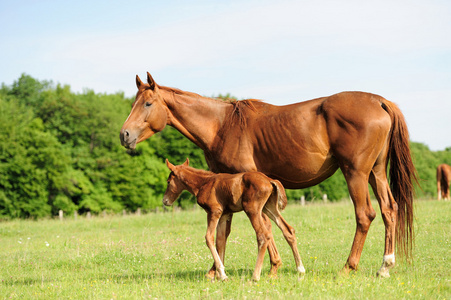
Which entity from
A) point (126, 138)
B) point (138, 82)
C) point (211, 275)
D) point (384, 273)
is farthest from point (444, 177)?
point (126, 138)

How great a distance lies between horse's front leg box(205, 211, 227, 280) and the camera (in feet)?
22.5

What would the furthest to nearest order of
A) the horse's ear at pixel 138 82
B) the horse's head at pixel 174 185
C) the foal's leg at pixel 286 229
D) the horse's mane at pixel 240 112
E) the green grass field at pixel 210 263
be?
the horse's head at pixel 174 185
the horse's ear at pixel 138 82
the horse's mane at pixel 240 112
the foal's leg at pixel 286 229
the green grass field at pixel 210 263

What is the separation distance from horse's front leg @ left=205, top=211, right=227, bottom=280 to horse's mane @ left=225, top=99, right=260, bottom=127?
1.48m

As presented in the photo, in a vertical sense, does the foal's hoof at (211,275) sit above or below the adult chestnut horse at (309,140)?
below

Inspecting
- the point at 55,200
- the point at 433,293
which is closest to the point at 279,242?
the point at 433,293

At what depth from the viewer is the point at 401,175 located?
749 cm

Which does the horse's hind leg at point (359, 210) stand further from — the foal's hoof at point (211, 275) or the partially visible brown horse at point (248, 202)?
the foal's hoof at point (211, 275)

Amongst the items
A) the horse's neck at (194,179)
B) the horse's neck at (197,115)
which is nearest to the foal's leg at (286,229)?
the horse's neck at (194,179)

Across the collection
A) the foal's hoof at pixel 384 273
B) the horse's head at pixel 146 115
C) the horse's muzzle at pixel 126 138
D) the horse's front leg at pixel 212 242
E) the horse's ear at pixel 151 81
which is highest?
the horse's ear at pixel 151 81

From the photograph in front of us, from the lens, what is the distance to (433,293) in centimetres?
576

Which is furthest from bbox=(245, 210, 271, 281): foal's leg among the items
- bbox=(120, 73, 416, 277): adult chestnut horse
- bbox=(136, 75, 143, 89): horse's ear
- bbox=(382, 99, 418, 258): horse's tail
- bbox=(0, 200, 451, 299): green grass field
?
bbox=(136, 75, 143, 89): horse's ear

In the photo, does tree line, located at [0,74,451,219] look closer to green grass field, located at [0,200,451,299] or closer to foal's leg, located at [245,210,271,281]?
green grass field, located at [0,200,451,299]

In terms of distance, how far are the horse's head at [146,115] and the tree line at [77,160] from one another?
34.0 m

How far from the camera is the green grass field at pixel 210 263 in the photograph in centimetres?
605
